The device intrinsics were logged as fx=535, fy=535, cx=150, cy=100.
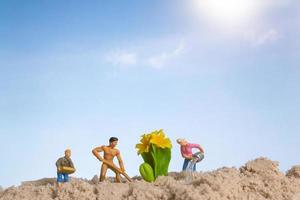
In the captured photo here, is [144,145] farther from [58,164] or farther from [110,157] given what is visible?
[58,164]

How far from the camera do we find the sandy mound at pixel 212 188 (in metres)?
5.49

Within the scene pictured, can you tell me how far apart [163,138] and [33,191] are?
1.78 m

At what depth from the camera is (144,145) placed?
7.02 meters

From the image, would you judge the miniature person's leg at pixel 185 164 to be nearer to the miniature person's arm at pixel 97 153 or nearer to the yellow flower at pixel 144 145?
the yellow flower at pixel 144 145

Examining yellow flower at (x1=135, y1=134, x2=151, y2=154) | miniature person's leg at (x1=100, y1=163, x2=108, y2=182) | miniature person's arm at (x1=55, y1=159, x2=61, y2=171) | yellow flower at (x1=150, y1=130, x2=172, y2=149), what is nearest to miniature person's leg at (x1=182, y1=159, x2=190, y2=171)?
yellow flower at (x1=150, y1=130, x2=172, y2=149)

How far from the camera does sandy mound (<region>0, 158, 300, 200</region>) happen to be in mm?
5494

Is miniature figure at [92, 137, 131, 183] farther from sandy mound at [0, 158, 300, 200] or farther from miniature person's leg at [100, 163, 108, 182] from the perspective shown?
sandy mound at [0, 158, 300, 200]

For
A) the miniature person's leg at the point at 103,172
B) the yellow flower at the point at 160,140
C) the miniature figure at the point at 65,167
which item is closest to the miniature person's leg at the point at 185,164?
the yellow flower at the point at 160,140

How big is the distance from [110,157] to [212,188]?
1821 millimetres

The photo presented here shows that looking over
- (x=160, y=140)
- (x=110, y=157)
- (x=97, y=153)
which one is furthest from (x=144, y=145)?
(x=97, y=153)

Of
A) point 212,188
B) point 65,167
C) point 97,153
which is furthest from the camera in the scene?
point 97,153

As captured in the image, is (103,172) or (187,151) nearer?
(103,172)

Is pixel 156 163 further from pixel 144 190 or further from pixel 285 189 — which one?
pixel 285 189

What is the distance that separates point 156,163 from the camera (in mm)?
6910
